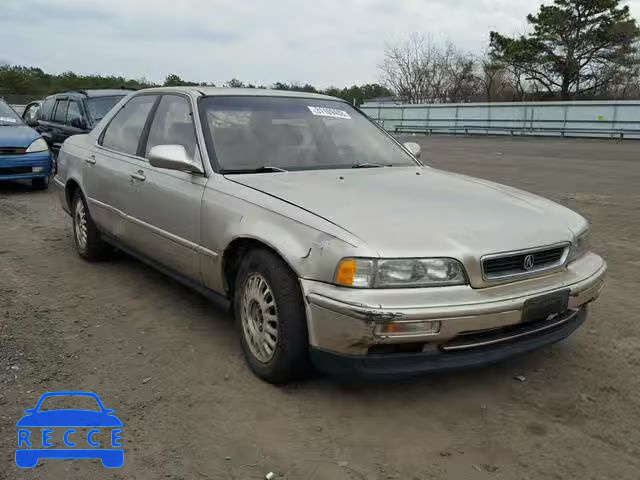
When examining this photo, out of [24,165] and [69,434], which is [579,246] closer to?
[69,434]

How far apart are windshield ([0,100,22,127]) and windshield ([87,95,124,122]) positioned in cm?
128

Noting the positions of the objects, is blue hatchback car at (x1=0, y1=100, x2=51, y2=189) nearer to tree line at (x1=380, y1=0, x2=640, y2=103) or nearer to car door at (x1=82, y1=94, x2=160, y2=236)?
car door at (x1=82, y1=94, x2=160, y2=236)

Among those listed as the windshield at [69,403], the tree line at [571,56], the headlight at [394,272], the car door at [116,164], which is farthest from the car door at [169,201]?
the tree line at [571,56]

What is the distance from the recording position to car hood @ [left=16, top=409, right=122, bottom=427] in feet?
9.47

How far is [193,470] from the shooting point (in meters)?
2.54

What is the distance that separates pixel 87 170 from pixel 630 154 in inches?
698

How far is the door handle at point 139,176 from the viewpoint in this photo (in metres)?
4.41

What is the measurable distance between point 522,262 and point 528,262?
4 cm

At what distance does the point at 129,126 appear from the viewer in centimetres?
499

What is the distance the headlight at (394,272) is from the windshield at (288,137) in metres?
1.30

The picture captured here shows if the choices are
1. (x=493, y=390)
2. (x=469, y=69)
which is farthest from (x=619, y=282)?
(x=469, y=69)

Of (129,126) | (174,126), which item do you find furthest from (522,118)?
(174,126)

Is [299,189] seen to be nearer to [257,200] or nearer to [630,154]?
[257,200]

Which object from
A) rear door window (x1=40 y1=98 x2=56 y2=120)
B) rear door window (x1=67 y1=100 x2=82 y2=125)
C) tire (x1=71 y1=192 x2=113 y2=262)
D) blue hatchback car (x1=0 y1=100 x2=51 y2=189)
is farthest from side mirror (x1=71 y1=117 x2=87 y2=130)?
tire (x1=71 y1=192 x2=113 y2=262)
